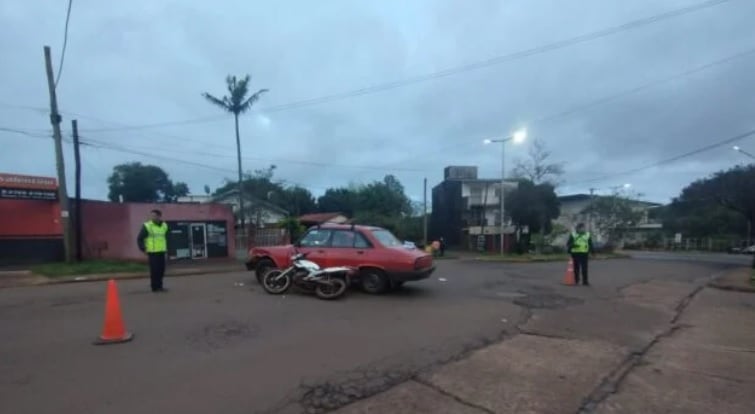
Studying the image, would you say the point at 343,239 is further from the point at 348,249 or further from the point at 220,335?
the point at 220,335

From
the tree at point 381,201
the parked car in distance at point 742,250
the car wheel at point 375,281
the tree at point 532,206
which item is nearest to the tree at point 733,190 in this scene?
the parked car in distance at point 742,250

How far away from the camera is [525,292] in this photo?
11547mm

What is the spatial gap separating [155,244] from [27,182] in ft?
48.4

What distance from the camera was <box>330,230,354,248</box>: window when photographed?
35.5ft

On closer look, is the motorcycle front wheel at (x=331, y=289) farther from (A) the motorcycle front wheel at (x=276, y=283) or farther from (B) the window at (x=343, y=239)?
(B) the window at (x=343, y=239)

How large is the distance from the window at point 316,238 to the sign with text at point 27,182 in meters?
16.2

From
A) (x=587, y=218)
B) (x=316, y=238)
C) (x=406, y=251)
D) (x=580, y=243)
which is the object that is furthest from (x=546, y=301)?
(x=587, y=218)

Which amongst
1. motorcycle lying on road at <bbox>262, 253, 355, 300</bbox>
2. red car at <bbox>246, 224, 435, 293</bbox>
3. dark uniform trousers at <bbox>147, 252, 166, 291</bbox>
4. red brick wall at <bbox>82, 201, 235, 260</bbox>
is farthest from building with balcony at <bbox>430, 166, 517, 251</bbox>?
dark uniform trousers at <bbox>147, 252, 166, 291</bbox>

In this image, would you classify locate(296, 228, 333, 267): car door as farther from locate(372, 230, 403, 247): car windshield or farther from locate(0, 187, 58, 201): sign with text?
locate(0, 187, 58, 201): sign with text

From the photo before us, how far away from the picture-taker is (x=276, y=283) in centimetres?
1018

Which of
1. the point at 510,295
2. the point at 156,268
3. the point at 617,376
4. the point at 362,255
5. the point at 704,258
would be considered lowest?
the point at 704,258

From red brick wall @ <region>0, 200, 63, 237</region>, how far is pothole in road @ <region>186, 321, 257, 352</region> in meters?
18.6

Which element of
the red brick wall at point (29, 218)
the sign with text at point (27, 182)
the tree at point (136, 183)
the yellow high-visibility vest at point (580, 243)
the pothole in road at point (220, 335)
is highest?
the tree at point (136, 183)

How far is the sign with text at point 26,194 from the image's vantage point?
19609mm
